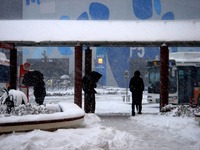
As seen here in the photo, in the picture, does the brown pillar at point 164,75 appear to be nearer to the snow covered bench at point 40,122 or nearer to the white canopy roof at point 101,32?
the white canopy roof at point 101,32

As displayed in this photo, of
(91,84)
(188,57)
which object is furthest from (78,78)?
(188,57)

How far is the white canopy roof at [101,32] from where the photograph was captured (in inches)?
566

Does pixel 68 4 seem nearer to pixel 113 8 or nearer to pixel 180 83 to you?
pixel 113 8

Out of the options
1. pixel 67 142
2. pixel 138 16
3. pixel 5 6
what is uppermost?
pixel 5 6

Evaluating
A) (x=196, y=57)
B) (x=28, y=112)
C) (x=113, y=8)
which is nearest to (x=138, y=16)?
(x=113, y=8)

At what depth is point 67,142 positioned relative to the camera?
7.56 m

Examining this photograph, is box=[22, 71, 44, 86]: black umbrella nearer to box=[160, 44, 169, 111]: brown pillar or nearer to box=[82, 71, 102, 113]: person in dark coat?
box=[82, 71, 102, 113]: person in dark coat

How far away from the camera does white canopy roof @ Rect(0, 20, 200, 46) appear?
14.4 metres

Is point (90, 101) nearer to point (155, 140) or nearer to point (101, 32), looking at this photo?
point (101, 32)

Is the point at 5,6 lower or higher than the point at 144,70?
higher

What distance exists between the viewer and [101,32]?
14.7 meters

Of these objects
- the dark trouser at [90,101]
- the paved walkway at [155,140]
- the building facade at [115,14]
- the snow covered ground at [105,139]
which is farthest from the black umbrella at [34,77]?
the building facade at [115,14]

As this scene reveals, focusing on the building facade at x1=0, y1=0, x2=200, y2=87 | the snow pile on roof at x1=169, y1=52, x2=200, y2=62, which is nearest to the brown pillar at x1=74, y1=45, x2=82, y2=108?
the snow pile on roof at x1=169, y1=52, x2=200, y2=62

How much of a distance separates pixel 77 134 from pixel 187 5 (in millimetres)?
32057
